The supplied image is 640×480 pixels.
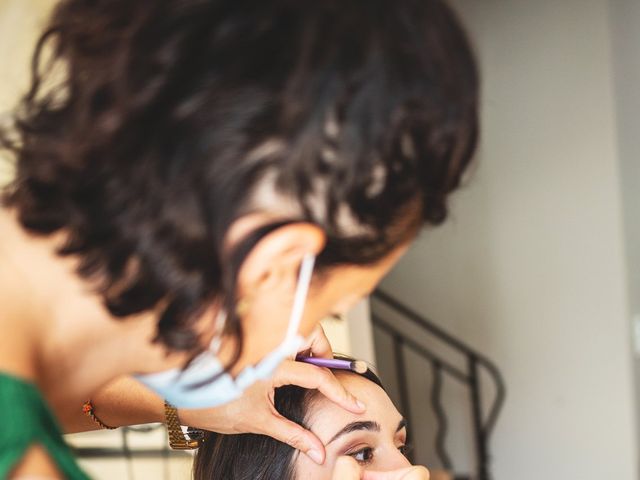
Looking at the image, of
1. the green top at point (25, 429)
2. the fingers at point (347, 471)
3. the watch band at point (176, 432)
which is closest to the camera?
the green top at point (25, 429)

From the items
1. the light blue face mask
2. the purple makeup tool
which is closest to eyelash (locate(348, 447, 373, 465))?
the purple makeup tool

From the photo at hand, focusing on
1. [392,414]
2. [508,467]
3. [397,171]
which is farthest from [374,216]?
[508,467]

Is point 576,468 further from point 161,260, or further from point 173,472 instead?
point 161,260

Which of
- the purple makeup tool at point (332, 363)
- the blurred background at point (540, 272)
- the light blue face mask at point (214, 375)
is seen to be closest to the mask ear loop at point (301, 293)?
the light blue face mask at point (214, 375)

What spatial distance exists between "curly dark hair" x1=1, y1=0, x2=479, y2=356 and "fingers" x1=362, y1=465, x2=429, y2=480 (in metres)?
0.58

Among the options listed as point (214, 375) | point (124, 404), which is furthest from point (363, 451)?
point (214, 375)

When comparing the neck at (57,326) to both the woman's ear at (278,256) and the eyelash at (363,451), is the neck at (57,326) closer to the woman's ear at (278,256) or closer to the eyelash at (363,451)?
the woman's ear at (278,256)

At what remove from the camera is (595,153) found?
3566 millimetres

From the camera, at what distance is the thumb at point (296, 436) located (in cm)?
128

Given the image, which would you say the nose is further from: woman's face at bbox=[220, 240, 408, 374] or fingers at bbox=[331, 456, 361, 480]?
woman's face at bbox=[220, 240, 408, 374]

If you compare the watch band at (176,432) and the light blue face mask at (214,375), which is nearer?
the light blue face mask at (214,375)

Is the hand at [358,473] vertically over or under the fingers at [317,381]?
under

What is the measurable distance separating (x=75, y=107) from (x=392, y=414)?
881mm

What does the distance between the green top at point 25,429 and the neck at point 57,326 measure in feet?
0.10
